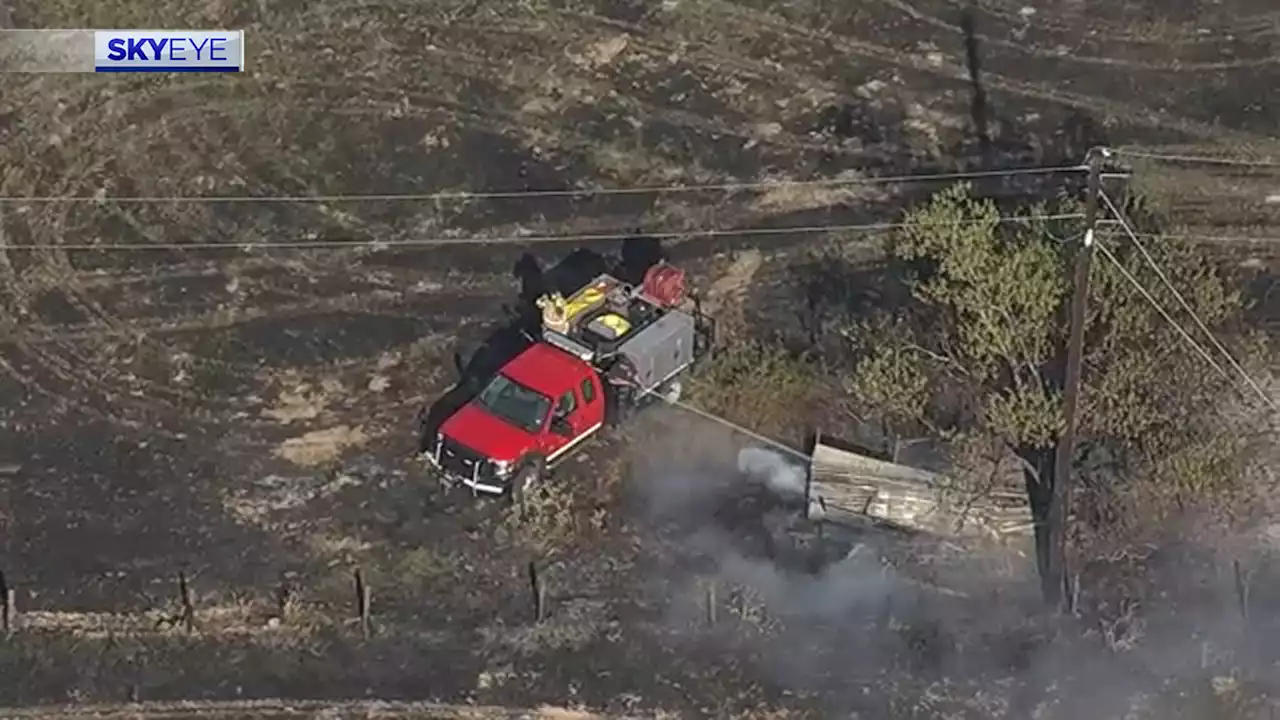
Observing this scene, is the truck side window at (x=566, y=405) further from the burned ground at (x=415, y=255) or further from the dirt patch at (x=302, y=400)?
the dirt patch at (x=302, y=400)

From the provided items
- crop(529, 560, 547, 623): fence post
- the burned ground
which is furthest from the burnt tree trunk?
crop(529, 560, 547, 623): fence post

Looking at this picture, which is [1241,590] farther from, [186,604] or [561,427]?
[186,604]

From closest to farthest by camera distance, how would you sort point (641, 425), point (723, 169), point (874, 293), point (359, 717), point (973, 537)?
point (359, 717), point (973, 537), point (641, 425), point (874, 293), point (723, 169)

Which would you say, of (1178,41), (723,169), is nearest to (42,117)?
(723,169)

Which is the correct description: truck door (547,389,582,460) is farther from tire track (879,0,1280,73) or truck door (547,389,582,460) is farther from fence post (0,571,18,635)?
tire track (879,0,1280,73)

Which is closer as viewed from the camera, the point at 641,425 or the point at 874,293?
the point at 641,425

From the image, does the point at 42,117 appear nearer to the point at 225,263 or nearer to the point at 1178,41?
the point at 225,263

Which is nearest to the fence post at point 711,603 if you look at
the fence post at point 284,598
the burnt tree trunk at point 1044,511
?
the burnt tree trunk at point 1044,511
